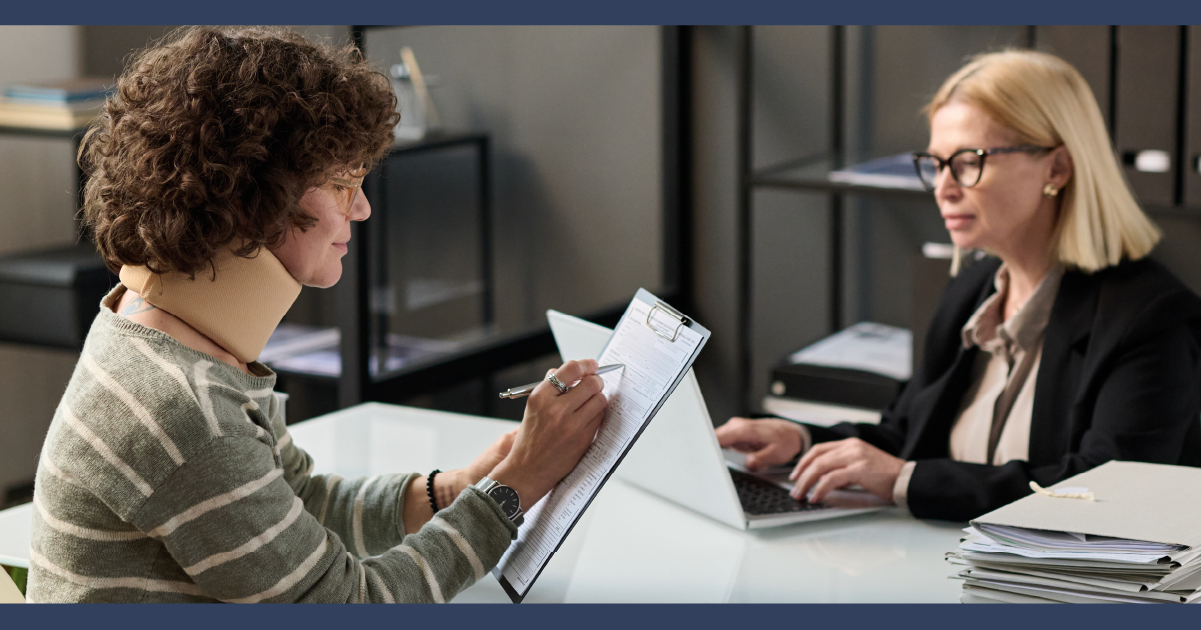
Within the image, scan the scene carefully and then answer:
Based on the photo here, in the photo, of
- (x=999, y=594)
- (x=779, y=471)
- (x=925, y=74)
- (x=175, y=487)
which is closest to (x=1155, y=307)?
(x=779, y=471)

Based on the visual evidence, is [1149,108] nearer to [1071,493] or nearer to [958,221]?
[958,221]

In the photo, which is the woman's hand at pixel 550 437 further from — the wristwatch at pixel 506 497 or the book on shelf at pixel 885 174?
the book on shelf at pixel 885 174

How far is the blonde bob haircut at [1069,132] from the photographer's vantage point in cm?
161

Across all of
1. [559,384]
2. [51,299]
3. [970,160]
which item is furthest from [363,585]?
[51,299]

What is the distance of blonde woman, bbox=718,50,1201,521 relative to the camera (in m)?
1.45

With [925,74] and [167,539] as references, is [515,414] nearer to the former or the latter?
[925,74]

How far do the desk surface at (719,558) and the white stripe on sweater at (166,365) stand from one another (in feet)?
1.23

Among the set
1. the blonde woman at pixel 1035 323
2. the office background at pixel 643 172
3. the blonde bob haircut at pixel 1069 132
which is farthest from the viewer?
the office background at pixel 643 172

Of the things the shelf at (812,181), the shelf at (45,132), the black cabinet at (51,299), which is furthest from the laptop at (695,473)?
the shelf at (45,132)

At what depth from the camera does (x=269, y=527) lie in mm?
859

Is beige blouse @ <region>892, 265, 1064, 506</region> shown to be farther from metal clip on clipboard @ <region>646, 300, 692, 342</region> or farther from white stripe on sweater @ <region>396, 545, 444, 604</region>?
white stripe on sweater @ <region>396, 545, 444, 604</region>

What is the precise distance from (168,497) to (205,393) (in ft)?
0.26

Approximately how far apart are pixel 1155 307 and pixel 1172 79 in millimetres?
1074

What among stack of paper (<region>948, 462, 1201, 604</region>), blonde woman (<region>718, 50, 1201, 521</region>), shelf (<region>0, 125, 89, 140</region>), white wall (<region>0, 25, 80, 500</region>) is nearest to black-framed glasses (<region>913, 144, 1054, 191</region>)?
blonde woman (<region>718, 50, 1201, 521</region>)
